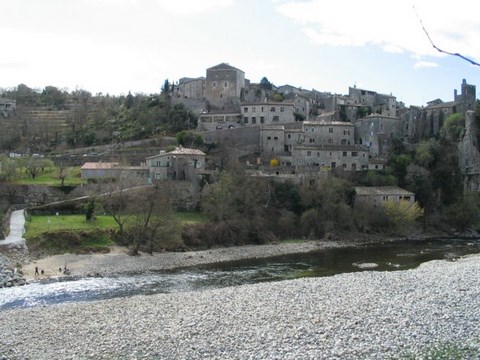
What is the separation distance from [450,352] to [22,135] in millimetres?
75703

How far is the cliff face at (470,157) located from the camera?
204ft

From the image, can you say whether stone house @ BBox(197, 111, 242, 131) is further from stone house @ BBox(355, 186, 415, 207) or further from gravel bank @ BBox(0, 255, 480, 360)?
gravel bank @ BBox(0, 255, 480, 360)

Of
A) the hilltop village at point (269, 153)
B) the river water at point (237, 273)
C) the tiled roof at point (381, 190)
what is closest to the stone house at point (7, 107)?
the hilltop village at point (269, 153)

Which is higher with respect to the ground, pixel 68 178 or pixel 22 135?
pixel 22 135

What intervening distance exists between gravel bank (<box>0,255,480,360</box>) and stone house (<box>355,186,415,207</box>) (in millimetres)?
27586

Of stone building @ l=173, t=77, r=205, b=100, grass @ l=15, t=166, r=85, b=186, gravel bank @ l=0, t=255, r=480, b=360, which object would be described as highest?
stone building @ l=173, t=77, r=205, b=100

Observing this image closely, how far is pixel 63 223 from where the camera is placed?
43344 mm

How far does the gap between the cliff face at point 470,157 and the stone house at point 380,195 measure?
10.2 meters

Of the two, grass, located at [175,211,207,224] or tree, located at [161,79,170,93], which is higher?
tree, located at [161,79,170,93]

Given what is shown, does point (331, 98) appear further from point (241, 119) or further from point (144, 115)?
point (144, 115)

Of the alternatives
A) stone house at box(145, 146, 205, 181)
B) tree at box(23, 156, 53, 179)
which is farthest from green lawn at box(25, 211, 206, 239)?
tree at box(23, 156, 53, 179)

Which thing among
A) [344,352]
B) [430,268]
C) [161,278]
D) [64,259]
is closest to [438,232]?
[430,268]

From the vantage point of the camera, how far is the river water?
28906mm

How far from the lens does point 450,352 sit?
17.0 m
